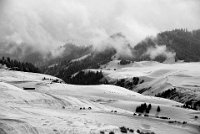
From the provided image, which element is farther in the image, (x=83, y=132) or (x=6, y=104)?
(x=6, y=104)

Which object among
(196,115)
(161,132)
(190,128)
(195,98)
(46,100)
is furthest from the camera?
(195,98)

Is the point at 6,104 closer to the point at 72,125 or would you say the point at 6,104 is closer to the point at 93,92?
the point at 72,125

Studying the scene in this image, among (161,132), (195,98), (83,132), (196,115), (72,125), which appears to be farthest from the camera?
(195,98)

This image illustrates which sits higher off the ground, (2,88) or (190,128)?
(2,88)

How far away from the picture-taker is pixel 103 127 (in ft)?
168

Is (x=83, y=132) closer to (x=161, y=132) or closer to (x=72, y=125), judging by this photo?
(x=72, y=125)

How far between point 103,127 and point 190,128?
28126mm

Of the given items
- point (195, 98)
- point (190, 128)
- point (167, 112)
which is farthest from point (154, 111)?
point (195, 98)

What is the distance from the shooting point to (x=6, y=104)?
60.2 m

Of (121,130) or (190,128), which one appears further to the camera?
(190,128)

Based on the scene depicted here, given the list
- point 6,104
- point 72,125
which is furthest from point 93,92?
point 72,125

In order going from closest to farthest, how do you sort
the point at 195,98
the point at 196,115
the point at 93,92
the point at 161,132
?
1. the point at 161,132
2. the point at 196,115
3. the point at 93,92
4. the point at 195,98

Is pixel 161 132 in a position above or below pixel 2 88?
below

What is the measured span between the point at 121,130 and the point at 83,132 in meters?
8.01
